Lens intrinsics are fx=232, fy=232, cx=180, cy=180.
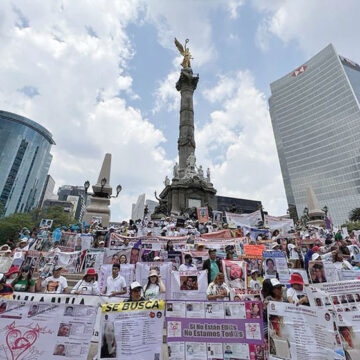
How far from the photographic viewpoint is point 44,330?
344 centimetres

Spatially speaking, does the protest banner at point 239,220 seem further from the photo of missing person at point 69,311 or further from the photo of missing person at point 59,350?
the photo of missing person at point 59,350

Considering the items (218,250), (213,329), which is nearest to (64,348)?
(213,329)

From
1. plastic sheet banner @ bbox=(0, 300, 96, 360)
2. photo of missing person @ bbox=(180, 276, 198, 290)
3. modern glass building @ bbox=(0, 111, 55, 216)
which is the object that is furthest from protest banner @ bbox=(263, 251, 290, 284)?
modern glass building @ bbox=(0, 111, 55, 216)

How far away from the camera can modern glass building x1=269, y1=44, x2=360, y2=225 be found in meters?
95.0

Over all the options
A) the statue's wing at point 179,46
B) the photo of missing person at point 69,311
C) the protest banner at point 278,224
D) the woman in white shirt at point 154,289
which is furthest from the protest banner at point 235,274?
the statue's wing at point 179,46

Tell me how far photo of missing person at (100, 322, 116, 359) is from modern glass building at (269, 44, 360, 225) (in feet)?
363

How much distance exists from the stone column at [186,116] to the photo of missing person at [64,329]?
29941 millimetres

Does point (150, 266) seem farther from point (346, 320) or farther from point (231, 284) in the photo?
point (346, 320)

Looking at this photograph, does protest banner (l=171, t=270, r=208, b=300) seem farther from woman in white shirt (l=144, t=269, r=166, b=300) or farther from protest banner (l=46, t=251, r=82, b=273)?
protest banner (l=46, t=251, r=82, b=273)

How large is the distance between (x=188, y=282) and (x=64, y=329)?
2785 mm

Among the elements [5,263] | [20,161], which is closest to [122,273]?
[5,263]

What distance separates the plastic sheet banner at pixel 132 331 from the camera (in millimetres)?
3242

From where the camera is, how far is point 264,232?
575 inches

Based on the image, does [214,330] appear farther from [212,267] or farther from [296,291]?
[212,267]
